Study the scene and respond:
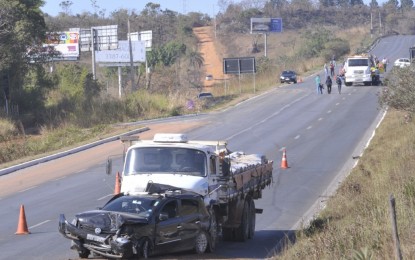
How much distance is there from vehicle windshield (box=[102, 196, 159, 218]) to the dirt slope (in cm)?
9978

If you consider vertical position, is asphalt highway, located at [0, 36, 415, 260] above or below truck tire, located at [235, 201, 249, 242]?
below

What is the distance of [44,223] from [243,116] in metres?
30.5

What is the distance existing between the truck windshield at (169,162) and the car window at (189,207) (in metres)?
1.01

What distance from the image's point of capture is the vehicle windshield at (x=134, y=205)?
47.2 feet

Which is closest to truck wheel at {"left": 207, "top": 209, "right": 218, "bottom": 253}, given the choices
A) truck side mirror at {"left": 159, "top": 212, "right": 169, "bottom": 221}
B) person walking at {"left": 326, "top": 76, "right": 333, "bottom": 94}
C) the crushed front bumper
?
truck side mirror at {"left": 159, "top": 212, "right": 169, "bottom": 221}

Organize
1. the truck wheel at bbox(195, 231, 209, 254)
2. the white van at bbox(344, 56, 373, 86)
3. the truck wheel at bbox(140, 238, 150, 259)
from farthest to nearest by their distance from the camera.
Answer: the white van at bbox(344, 56, 373, 86) → the truck wheel at bbox(195, 231, 209, 254) → the truck wheel at bbox(140, 238, 150, 259)

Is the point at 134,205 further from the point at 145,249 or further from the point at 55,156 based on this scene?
the point at 55,156

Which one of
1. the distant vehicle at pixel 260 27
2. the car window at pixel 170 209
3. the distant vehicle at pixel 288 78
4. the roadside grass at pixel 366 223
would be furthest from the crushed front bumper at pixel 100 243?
the distant vehicle at pixel 260 27

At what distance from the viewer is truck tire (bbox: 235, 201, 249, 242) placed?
57.2 ft

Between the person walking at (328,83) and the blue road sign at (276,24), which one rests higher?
the blue road sign at (276,24)

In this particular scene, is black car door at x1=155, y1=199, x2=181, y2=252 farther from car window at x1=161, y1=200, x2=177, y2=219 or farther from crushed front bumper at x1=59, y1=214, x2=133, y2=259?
crushed front bumper at x1=59, y1=214, x2=133, y2=259

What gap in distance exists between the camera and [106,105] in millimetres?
52375

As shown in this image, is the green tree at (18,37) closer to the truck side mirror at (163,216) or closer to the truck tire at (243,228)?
the truck tire at (243,228)

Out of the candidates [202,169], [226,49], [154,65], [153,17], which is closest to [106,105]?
[202,169]
